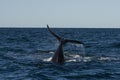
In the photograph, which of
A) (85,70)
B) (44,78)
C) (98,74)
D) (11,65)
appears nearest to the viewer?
(44,78)

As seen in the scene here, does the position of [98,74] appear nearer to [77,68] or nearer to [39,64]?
[77,68]

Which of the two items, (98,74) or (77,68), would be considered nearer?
(98,74)

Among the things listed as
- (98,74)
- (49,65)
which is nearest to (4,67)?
(49,65)

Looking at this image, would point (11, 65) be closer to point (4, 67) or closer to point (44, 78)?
A: point (4, 67)

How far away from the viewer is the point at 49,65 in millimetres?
23016

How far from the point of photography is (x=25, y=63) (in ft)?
80.4

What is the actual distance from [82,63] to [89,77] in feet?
17.0

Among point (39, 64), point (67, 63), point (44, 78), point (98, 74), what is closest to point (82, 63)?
point (67, 63)

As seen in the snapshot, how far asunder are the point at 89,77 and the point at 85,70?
91.9 inches

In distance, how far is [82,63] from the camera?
24750 millimetres

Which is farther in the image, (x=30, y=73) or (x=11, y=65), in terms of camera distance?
(x=11, y=65)

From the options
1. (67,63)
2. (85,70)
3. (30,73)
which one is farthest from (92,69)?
(30,73)

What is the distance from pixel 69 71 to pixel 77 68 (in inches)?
48.2

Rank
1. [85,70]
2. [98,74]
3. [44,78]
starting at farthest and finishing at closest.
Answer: [85,70], [98,74], [44,78]
